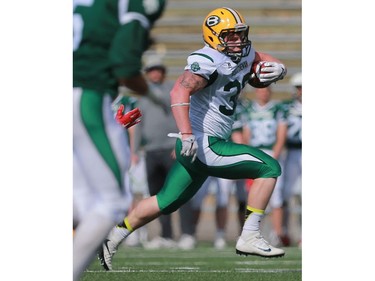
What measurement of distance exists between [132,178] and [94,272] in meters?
2.89

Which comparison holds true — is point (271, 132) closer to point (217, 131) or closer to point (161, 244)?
point (161, 244)

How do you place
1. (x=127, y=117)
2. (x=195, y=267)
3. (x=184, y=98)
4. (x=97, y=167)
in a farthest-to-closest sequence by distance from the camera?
1. (x=195, y=267)
2. (x=184, y=98)
3. (x=127, y=117)
4. (x=97, y=167)

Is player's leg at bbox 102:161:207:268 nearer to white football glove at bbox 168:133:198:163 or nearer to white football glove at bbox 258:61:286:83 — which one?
white football glove at bbox 168:133:198:163

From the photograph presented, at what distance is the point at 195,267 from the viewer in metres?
4.54

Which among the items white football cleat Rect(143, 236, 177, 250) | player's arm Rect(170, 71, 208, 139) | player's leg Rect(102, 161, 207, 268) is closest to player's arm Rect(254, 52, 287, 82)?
player's arm Rect(170, 71, 208, 139)

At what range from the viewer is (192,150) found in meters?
3.78

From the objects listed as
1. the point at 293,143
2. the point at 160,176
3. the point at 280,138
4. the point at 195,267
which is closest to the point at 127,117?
the point at 195,267

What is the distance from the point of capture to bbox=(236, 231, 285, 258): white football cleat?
3.89m

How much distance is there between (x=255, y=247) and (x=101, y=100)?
3.01ft

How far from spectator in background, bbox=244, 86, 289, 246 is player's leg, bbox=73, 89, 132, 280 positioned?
2982mm

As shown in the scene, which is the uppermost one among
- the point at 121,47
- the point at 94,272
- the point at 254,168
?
the point at 121,47

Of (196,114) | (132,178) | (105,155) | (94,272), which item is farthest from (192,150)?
(132,178)

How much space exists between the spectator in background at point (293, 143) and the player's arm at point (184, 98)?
93.8 inches

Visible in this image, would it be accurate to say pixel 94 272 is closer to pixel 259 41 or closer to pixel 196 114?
pixel 196 114
